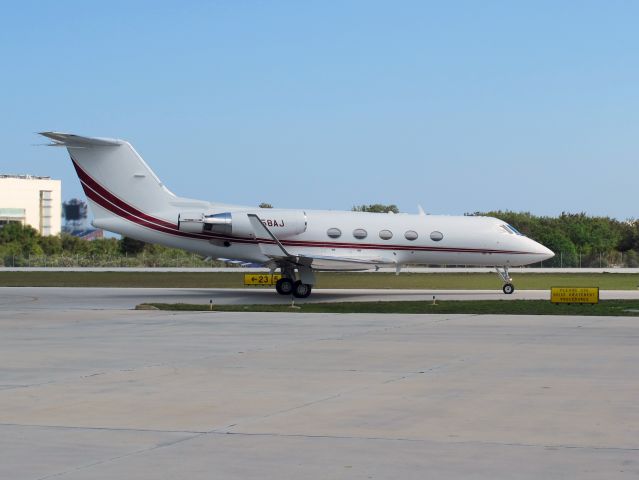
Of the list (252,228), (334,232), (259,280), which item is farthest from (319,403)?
(259,280)

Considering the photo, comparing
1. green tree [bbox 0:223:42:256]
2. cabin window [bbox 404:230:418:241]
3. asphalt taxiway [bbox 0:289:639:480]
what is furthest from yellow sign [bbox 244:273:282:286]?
green tree [bbox 0:223:42:256]

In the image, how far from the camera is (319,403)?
1134 cm

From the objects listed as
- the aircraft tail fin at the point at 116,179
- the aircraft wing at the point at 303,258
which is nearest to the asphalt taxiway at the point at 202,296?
the aircraft wing at the point at 303,258

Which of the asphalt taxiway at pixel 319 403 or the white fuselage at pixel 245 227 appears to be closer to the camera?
the asphalt taxiway at pixel 319 403

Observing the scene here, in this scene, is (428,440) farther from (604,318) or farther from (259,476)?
(604,318)

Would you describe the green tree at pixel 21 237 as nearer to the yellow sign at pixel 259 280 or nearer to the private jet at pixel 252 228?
the yellow sign at pixel 259 280

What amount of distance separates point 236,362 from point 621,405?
627 cm

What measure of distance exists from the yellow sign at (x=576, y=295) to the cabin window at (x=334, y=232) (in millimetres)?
10093

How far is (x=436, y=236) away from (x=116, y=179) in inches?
481

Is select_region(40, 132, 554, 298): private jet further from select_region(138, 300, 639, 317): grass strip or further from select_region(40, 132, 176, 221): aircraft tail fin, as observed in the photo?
select_region(138, 300, 639, 317): grass strip

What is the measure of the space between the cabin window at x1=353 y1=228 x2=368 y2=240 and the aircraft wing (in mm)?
1062

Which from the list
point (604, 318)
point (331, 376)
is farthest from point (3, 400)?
point (604, 318)

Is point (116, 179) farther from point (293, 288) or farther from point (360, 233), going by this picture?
point (360, 233)

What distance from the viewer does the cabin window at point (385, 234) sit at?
3844cm
